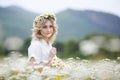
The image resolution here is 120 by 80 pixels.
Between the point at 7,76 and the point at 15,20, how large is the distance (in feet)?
Result: 4.70

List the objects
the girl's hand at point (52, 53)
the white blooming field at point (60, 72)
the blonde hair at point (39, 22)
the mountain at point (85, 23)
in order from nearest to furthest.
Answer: the white blooming field at point (60, 72) < the girl's hand at point (52, 53) < the blonde hair at point (39, 22) < the mountain at point (85, 23)

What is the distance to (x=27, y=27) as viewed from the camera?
4.11m

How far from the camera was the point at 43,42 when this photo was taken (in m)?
3.50

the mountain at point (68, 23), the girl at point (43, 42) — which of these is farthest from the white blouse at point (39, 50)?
the mountain at point (68, 23)

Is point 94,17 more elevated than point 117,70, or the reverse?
point 94,17

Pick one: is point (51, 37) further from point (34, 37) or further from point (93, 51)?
point (93, 51)

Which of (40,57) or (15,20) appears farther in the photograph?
(15,20)

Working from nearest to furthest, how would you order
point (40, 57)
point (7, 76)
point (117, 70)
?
point (7, 76) < point (117, 70) < point (40, 57)

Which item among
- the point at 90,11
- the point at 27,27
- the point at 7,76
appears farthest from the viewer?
the point at 90,11

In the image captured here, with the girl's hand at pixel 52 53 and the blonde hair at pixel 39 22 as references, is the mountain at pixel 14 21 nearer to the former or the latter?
the blonde hair at pixel 39 22

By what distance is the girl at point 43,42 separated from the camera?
339cm

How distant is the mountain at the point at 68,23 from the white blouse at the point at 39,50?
0.62 metres

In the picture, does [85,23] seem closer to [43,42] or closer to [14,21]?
[14,21]

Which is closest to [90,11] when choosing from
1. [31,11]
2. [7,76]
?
[31,11]
